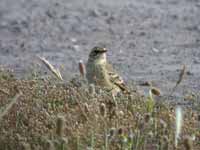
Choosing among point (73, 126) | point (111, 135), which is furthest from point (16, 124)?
point (111, 135)

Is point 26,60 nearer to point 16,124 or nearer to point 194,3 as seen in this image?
point 194,3

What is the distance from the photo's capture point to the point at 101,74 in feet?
33.1

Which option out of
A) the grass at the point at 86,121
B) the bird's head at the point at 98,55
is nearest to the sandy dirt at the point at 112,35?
the bird's head at the point at 98,55

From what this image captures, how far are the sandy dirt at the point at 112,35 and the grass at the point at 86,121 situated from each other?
2.71 meters

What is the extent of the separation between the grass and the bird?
131 cm

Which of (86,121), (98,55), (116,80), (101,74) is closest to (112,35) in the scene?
(98,55)

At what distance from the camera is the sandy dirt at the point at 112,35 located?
12078mm

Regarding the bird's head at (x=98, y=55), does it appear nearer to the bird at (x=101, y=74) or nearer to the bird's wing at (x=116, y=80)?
the bird at (x=101, y=74)

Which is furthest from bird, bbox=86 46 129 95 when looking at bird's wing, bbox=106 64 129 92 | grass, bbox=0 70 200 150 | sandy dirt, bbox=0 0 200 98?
grass, bbox=0 70 200 150

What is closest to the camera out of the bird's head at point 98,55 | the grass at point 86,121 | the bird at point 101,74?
the grass at point 86,121

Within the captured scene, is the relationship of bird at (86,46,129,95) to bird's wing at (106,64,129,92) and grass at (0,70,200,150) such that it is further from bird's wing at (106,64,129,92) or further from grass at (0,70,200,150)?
grass at (0,70,200,150)

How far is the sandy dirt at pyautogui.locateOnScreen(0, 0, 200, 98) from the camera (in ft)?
39.6

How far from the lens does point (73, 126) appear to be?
23.4 feet

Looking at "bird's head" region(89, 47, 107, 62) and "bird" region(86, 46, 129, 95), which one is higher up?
"bird's head" region(89, 47, 107, 62)
